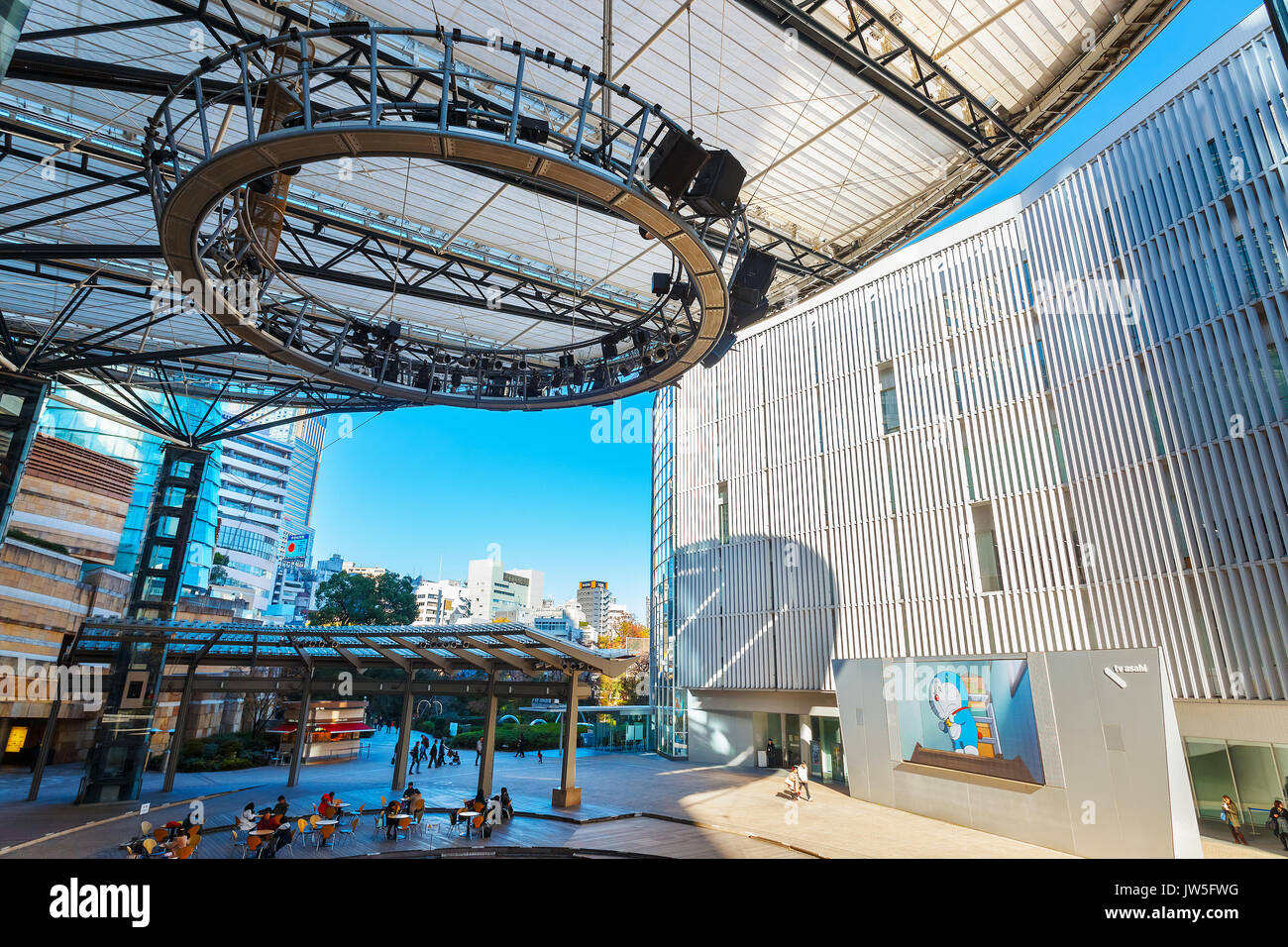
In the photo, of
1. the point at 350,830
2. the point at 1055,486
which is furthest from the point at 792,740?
the point at 350,830

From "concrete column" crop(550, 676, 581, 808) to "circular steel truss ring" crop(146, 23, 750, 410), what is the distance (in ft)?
24.5

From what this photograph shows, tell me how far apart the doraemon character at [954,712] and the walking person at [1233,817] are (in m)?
6.15

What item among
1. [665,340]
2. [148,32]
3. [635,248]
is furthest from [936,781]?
[148,32]

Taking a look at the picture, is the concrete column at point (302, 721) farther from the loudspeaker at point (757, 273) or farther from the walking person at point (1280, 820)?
the walking person at point (1280, 820)

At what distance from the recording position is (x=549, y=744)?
117ft

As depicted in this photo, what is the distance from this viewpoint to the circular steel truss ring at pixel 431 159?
7.44 meters

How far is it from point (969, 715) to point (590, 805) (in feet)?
32.3

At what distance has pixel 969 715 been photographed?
51.7ft

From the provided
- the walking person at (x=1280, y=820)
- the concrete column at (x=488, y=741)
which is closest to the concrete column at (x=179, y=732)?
the concrete column at (x=488, y=741)
